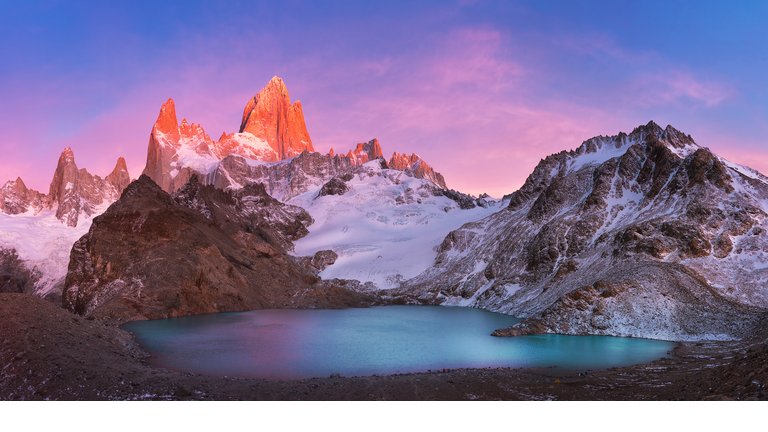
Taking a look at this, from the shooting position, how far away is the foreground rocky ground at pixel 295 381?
2328cm

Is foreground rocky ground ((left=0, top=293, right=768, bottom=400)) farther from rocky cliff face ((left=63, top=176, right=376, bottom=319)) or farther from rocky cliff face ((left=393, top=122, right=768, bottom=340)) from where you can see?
rocky cliff face ((left=63, top=176, right=376, bottom=319))

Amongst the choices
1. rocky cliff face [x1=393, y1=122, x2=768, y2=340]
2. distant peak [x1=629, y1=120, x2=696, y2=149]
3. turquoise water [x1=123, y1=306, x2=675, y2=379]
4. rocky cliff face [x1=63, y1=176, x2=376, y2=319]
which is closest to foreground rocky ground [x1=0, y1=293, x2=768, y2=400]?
turquoise water [x1=123, y1=306, x2=675, y2=379]

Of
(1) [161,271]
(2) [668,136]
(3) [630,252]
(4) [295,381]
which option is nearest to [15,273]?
(1) [161,271]

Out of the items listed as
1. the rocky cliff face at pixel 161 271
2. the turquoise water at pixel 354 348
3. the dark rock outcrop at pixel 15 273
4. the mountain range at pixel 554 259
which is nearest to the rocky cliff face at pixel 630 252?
the mountain range at pixel 554 259

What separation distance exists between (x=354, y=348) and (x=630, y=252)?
53.8 meters

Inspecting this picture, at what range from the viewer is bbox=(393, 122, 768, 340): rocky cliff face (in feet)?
201

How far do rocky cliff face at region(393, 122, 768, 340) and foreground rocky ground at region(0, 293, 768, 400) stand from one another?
2474 cm

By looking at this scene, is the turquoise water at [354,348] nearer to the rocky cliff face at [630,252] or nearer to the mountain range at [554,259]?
the rocky cliff face at [630,252]

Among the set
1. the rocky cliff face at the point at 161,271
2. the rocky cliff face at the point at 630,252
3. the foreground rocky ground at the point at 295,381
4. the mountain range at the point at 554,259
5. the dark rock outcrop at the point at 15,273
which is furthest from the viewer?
the dark rock outcrop at the point at 15,273

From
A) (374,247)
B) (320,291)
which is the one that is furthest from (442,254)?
(320,291)

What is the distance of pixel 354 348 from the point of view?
50375mm

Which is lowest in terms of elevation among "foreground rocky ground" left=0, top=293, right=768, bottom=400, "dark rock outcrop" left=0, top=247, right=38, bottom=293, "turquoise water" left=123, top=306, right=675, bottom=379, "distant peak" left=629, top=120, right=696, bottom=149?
"turquoise water" left=123, top=306, right=675, bottom=379

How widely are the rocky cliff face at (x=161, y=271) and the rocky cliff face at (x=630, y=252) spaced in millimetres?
45451

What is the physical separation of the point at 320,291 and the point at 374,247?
67.1 meters
